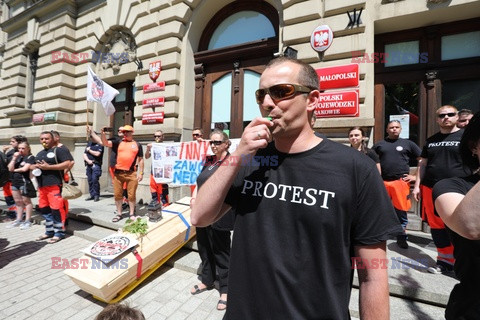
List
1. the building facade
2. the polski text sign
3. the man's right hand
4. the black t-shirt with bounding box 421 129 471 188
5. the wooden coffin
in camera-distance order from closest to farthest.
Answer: the man's right hand, the wooden coffin, the black t-shirt with bounding box 421 129 471 188, the building facade, the polski text sign

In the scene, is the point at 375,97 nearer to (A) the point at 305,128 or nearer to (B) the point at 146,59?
(A) the point at 305,128

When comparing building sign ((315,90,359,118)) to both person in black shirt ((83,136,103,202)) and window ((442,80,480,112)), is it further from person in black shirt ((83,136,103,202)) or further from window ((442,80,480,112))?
person in black shirt ((83,136,103,202))

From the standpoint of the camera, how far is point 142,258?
354 centimetres

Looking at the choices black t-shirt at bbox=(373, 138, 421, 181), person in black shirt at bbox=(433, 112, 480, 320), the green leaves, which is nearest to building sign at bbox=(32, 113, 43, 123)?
the green leaves

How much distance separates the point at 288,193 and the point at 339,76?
17.4 feet

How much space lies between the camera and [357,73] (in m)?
5.52

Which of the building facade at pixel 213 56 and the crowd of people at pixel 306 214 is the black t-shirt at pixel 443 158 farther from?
the crowd of people at pixel 306 214

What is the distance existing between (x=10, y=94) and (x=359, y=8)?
16.4 meters

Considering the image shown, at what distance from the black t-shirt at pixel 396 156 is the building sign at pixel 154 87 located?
261 inches

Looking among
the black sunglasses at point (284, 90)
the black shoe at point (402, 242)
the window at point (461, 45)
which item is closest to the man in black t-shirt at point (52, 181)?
the black sunglasses at point (284, 90)

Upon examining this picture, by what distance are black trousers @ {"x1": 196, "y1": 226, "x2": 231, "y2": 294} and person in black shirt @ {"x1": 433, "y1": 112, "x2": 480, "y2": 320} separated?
2.48 meters

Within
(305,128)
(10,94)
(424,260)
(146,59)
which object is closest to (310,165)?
(305,128)

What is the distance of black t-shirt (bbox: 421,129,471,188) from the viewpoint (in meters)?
3.51

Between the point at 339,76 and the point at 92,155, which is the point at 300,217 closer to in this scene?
the point at 339,76
